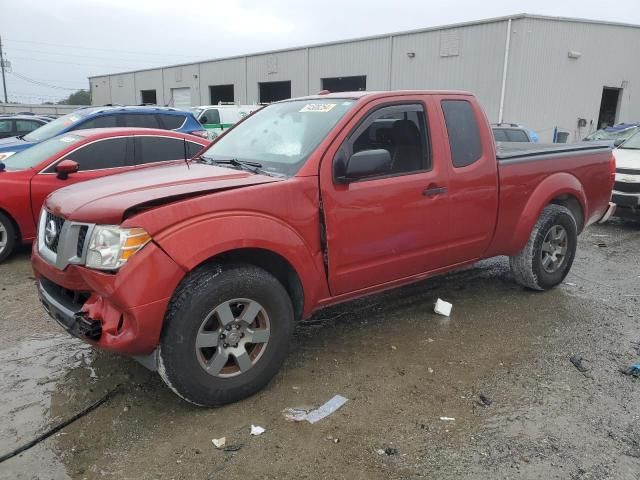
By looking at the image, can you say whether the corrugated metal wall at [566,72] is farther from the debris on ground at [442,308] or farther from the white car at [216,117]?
the debris on ground at [442,308]

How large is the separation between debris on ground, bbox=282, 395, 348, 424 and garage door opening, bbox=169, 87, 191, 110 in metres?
38.3

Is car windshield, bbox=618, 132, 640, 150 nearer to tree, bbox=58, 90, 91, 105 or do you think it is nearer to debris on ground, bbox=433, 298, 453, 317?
debris on ground, bbox=433, 298, 453, 317

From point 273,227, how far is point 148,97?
45.5 metres

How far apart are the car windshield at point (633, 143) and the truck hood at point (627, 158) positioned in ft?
0.39

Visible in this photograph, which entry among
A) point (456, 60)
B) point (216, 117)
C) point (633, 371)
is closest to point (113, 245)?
point (633, 371)

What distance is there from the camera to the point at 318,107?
13.1ft

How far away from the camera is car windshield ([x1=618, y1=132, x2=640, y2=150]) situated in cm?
962

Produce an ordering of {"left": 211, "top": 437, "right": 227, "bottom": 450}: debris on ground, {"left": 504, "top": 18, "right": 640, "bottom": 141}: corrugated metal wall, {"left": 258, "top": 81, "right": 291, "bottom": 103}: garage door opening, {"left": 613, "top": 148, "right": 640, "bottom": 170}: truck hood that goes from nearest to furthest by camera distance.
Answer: {"left": 211, "top": 437, "right": 227, "bottom": 450}: debris on ground < {"left": 613, "top": 148, "right": 640, "bottom": 170}: truck hood < {"left": 504, "top": 18, "right": 640, "bottom": 141}: corrugated metal wall < {"left": 258, "top": 81, "right": 291, "bottom": 103}: garage door opening

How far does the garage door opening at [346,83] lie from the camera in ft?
91.1

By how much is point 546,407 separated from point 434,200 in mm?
1649

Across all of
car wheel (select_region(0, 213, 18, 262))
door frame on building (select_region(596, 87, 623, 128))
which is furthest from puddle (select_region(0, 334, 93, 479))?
door frame on building (select_region(596, 87, 623, 128))

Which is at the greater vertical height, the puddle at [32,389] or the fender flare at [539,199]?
the fender flare at [539,199]

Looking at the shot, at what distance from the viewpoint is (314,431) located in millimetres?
3008

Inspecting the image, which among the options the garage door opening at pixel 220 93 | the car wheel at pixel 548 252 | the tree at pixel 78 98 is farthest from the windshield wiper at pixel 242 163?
the tree at pixel 78 98
